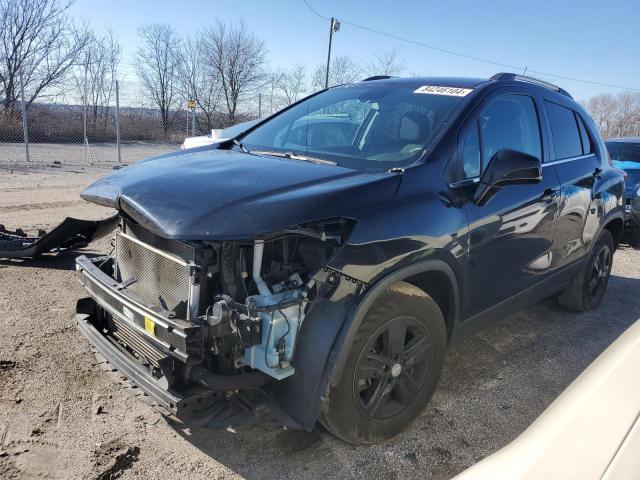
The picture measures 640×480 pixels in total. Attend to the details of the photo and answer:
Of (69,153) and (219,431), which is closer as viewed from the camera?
(219,431)

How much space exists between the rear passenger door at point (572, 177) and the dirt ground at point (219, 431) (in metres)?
0.80

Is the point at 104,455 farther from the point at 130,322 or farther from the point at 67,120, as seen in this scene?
the point at 67,120

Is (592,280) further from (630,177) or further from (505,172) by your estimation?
(630,177)

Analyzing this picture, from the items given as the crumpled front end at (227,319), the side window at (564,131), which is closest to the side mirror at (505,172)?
the crumpled front end at (227,319)

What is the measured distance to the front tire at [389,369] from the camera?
2.51m

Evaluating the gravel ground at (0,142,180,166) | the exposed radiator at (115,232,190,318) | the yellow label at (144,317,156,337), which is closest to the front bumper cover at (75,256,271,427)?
the yellow label at (144,317,156,337)

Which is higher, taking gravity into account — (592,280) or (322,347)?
(322,347)

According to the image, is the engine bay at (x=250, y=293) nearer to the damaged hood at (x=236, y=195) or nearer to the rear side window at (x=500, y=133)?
the damaged hood at (x=236, y=195)

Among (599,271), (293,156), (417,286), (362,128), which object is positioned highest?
(362,128)

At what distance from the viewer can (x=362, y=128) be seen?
3354 mm

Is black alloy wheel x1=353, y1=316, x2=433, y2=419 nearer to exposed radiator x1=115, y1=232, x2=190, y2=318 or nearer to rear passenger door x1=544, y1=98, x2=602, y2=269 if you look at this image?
exposed radiator x1=115, y1=232, x2=190, y2=318

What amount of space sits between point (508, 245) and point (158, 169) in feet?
7.19

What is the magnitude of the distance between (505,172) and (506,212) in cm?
42

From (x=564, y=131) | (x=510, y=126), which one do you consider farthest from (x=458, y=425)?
(x=564, y=131)
